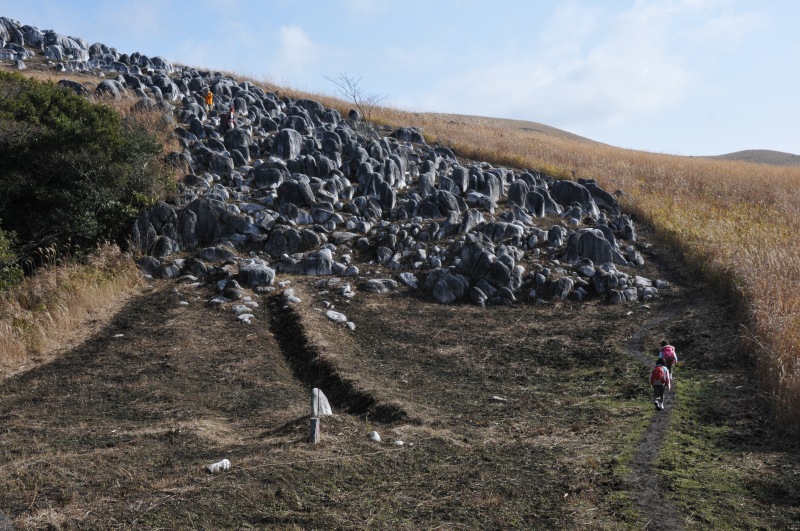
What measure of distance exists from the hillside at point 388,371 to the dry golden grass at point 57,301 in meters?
0.38

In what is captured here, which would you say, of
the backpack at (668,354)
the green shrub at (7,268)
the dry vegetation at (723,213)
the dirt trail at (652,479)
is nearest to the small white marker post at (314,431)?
the dirt trail at (652,479)

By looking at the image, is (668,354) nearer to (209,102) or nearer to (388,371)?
(388,371)

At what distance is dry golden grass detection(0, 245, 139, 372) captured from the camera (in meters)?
11.0

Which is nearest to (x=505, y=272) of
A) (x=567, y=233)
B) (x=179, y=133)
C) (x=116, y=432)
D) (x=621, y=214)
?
(x=567, y=233)

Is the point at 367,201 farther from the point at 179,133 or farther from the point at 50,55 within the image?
the point at 50,55

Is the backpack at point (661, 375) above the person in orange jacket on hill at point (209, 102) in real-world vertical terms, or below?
below

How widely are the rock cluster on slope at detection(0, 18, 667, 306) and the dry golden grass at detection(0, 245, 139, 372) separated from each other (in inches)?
32.0

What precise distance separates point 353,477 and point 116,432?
3049mm

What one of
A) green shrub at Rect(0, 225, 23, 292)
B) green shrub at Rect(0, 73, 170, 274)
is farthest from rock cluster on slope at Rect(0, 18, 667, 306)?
green shrub at Rect(0, 225, 23, 292)

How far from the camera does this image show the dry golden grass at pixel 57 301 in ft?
36.2

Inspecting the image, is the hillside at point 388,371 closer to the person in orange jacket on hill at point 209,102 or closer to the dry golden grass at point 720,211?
the dry golden grass at point 720,211

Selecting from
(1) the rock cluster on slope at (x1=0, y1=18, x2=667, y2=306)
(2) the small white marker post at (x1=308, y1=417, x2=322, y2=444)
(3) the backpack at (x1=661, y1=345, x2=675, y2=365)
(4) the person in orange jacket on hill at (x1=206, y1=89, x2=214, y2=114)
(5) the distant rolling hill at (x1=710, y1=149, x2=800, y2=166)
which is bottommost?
(2) the small white marker post at (x1=308, y1=417, x2=322, y2=444)

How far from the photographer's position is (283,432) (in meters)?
7.60

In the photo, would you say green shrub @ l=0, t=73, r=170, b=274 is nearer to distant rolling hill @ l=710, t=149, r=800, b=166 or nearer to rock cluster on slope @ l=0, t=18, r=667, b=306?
rock cluster on slope @ l=0, t=18, r=667, b=306
